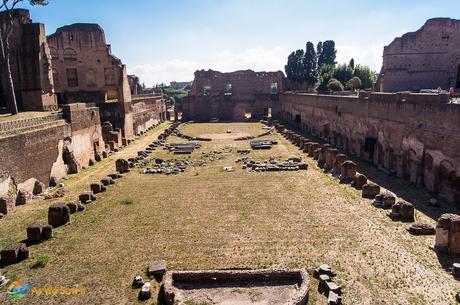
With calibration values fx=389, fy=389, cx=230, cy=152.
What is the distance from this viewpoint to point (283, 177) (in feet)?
59.8

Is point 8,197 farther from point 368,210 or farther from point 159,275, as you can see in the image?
point 368,210

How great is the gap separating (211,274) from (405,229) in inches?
239

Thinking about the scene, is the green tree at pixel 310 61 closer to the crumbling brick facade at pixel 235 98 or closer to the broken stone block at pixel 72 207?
the crumbling brick facade at pixel 235 98

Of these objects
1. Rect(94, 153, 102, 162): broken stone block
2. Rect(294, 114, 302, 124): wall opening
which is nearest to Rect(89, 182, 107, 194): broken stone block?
Rect(94, 153, 102, 162): broken stone block

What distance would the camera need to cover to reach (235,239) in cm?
1113

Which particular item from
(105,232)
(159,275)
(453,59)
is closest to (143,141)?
(105,232)

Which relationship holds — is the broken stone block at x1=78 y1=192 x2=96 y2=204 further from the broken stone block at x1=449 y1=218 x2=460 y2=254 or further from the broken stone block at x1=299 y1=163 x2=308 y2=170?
the broken stone block at x1=449 y1=218 x2=460 y2=254

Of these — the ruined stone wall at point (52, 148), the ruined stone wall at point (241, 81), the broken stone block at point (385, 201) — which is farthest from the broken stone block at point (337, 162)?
the ruined stone wall at point (241, 81)

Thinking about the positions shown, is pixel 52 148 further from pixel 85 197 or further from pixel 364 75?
pixel 364 75

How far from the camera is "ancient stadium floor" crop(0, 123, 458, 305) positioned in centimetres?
862

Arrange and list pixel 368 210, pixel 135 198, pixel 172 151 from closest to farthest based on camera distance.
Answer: pixel 368 210
pixel 135 198
pixel 172 151

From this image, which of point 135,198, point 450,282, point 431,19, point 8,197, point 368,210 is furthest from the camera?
point 431,19

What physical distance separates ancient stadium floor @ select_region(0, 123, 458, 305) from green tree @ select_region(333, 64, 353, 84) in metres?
36.4

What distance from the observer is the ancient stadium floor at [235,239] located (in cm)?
862
